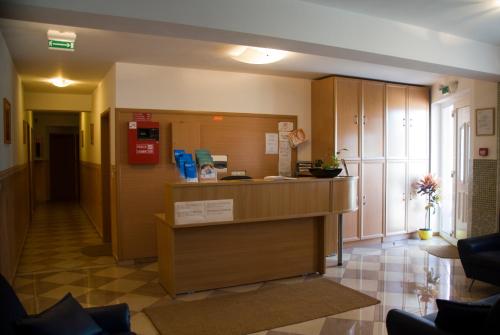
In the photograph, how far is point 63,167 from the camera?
12.1m

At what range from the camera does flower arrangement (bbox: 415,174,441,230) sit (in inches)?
257

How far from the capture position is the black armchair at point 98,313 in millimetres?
2056

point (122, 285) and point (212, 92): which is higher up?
point (212, 92)

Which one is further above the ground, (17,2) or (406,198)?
(17,2)

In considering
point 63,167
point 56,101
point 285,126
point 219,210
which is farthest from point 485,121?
point 63,167

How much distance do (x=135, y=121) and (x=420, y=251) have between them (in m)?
4.39

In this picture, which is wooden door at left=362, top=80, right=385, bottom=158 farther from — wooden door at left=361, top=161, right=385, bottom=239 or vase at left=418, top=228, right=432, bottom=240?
vase at left=418, top=228, right=432, bottom=240

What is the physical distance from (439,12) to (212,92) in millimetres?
3009

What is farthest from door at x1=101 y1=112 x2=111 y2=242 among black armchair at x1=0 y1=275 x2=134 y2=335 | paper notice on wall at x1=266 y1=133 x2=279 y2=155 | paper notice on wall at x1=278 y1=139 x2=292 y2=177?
black armchair at x1=0 y1=275 x2=134 y2=335

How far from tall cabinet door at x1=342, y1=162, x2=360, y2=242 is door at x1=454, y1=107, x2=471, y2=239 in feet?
5.01

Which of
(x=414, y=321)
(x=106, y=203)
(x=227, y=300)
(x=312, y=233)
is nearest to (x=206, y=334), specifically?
(x=227, y=300)

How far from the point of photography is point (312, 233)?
195 inches

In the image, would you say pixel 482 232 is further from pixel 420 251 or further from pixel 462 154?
pixel 462 154

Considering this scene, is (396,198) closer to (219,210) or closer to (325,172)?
(325,172)
